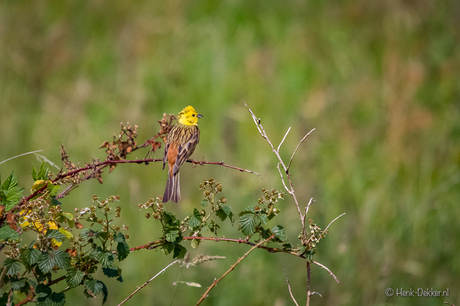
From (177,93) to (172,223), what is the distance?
15.1 feet

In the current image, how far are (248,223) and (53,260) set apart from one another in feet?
2.32

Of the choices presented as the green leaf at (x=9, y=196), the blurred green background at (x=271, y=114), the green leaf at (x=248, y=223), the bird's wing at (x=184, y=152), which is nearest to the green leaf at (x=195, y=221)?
the green leaf at (x=248, y=223)

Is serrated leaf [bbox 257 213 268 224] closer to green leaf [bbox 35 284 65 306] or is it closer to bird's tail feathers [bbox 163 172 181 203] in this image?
green leaf [bbox 35 284 65 306]

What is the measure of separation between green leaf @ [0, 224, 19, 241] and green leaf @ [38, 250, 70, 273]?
0.11 m

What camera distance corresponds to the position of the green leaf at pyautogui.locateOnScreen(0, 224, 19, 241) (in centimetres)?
133

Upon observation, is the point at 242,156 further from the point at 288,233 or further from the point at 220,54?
the point at 220,54

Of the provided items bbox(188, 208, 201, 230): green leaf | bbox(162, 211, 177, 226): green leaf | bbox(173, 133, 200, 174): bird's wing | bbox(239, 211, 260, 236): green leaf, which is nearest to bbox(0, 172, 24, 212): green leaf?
bbox(162, 211, 177, 226): green leaf

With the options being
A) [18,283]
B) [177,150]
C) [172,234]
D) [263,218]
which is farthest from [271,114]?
[18,283]

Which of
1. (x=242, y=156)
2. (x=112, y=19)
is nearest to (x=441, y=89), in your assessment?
(x=242, y=156)

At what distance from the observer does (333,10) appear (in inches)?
295

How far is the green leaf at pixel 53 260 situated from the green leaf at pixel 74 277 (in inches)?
2.9

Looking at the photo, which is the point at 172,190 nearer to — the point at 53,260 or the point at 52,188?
the point at 52,188

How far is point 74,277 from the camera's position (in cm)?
145

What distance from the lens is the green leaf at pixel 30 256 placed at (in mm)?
1360
